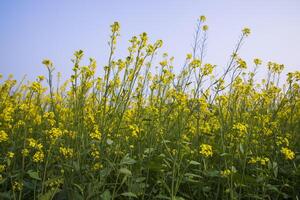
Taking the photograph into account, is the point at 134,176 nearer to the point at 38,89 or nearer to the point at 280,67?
the point at 38,89

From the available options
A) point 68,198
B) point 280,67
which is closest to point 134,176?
point 68,198

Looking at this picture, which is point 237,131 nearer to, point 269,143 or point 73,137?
point 269,143

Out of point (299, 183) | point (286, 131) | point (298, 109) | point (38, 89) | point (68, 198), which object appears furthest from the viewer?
point (298, 109)

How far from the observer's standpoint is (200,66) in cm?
300

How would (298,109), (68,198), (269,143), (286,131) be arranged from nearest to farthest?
(68,198)
(269,143)
(286,131)
(298,109)

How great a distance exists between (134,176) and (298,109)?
320 cm

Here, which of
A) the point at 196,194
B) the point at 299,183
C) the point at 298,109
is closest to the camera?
the point at 196,194

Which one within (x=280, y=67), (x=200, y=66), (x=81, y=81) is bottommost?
(x=81, y=81)

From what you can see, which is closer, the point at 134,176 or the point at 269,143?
the point at 134,176

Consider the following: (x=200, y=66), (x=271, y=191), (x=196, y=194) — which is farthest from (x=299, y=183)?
(x=200, y=66)

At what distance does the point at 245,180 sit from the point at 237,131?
452 mm

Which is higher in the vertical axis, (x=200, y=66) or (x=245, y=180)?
(x=200, y=66)

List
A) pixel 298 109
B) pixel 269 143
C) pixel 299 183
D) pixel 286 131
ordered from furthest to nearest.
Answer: pixel 298 109 → pixel 286 131 → pixel 269 143 → pixel 299 183

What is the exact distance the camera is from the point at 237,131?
3.03 m
